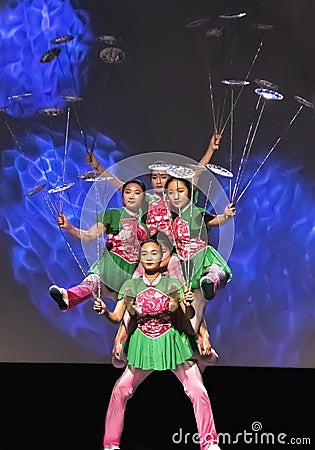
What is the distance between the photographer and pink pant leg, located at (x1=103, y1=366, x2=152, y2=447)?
2.99m

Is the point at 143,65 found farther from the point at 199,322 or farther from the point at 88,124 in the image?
the point at 199,322


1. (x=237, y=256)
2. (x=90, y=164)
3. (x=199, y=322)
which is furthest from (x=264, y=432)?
(x=90, y=164)

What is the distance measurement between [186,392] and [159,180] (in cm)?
90

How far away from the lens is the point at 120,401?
3.00m

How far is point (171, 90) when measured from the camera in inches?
126

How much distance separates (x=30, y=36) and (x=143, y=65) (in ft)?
1.72

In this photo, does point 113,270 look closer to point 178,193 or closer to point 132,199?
point 132,199

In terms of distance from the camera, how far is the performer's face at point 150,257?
3.02 m

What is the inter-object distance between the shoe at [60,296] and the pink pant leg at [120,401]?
1.25ft

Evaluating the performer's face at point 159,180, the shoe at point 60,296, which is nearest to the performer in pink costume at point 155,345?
the shoe at point 60,296

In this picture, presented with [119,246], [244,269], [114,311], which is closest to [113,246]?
[119,246]

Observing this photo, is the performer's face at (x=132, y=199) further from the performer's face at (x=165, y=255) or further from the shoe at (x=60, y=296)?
the shoe at (x=60, y=296)

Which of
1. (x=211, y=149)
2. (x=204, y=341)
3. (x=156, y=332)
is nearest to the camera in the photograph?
(x=156, y=332)

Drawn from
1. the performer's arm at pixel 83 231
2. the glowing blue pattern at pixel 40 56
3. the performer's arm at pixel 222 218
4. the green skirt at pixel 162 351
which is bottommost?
the green skirt at pixel 162 351
